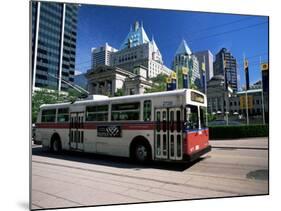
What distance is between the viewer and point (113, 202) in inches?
169

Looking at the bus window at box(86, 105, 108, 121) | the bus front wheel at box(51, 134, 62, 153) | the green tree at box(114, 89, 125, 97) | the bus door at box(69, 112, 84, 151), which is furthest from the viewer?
the bus front wheel at box(51, 134, 62, 153)

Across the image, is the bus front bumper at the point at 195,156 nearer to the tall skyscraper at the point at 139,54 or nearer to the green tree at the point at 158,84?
the green tree at the point at 158,84

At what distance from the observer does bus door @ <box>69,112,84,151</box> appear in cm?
632

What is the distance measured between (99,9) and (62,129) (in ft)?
11.3

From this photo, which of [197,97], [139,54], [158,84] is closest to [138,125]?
[158,84]

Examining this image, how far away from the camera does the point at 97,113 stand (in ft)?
20.8

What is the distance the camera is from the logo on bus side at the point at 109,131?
5891 mm

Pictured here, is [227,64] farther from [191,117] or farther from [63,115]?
[63,115]

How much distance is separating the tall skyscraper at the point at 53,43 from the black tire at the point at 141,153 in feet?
6.74

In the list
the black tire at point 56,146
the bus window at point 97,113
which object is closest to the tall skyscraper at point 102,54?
the bus window at point 97,113

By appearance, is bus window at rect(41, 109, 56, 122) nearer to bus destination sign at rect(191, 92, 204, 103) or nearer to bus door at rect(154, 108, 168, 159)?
bus door at rect(154, 108, 168, 159)

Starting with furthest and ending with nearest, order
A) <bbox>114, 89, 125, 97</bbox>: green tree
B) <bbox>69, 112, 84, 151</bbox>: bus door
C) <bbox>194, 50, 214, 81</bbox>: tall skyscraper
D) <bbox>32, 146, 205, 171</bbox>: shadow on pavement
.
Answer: <bbox>69, 112, 84, 151</bbox>: bus door, <bbox>114, 89, 125, 97</bbox>: green tree, <bbox>32, 146, 205, 171</bbox>: shadow on pavement, <bbox>194, 50, 214, 81</bbox>: tall skyscraper

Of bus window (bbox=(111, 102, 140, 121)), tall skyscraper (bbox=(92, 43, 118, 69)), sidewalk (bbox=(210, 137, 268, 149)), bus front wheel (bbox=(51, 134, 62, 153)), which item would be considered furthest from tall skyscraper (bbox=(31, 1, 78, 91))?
sidewalk (bbox=(210, 137, 268, 149))

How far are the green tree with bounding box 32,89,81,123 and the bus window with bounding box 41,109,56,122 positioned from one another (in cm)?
51
